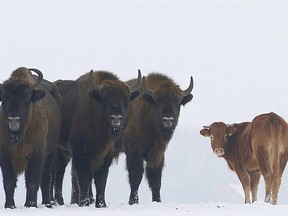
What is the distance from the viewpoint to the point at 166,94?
16266mm

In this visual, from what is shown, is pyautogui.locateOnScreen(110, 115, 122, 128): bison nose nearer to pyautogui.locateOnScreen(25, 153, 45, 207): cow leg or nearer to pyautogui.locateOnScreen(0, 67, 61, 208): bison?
pyautogui.locateOnScreen(0, 67, 61, 208): bison

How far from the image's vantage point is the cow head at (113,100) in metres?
15.1

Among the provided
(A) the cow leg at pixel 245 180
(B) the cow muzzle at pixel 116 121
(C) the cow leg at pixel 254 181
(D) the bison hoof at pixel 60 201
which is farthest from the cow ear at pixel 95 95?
(C) the cow leg at pixel 254 181

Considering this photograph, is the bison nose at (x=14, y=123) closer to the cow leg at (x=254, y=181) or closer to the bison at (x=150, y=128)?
the bison at (x=150, y=128)

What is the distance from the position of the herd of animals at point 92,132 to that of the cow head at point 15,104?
2 cm

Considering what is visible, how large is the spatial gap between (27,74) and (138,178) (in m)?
3.30

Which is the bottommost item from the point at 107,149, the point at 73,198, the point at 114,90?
the point at 73,198

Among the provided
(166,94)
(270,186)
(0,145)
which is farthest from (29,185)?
(270,186)

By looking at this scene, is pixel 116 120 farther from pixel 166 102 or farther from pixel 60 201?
pixel 60 201

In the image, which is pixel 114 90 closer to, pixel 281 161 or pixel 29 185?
pixel 29 185

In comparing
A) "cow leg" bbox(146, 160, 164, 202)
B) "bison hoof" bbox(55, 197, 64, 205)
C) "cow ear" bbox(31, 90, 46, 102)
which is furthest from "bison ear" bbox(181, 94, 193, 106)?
"bison hoof" bbox(55, 197, 64, 205)

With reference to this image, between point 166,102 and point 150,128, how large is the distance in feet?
2.37

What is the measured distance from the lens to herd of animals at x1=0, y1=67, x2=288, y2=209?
1434 cm

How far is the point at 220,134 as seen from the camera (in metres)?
21.0
